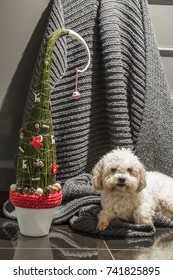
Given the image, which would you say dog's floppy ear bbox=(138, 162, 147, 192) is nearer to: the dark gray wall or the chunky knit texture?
the chunky knit texture

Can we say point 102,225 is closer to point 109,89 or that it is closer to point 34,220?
point 34,220

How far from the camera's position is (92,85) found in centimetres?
215

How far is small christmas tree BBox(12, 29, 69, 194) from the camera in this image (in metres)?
1.69

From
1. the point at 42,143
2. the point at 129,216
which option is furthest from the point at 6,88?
the point at 129,216

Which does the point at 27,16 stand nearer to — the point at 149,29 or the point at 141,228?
the point at 149,29

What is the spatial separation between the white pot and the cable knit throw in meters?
0.31

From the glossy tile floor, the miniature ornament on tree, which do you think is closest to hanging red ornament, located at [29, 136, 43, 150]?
the miniature ornament on tree

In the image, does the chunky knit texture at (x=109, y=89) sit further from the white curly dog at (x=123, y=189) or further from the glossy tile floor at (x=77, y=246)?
the glossy tile floor at (x=77, y=246)

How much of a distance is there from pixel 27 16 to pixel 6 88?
0.33m

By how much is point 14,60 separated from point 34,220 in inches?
33.1

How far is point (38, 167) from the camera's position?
1688mm

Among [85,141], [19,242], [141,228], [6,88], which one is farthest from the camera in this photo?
[6,88]

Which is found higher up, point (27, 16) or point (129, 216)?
point (27, 16)

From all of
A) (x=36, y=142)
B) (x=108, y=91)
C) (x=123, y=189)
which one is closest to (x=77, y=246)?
(x=123, y=189)
